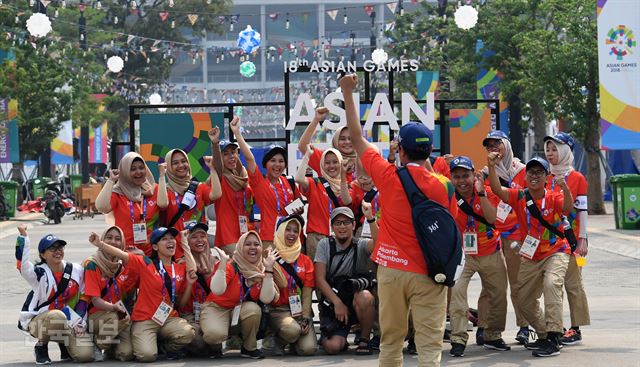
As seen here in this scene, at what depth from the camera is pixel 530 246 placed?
40.1 ft

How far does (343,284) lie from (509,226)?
65.2 inches

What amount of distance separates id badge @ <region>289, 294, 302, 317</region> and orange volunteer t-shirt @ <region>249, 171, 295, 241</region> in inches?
35.3

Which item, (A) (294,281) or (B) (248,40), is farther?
(B) (248,40)

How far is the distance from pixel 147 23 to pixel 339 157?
2794 inches

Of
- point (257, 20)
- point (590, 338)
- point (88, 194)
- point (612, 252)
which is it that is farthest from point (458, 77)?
point (257, 20)

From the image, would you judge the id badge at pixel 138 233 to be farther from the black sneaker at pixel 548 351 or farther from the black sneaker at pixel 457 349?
the black sneaker at pixel 548 351

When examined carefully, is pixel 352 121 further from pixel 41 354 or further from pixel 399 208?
pixel 41 354

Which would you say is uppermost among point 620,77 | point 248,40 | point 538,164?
point 248,40

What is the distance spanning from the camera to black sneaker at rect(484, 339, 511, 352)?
40.1ft

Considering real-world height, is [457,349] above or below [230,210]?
below

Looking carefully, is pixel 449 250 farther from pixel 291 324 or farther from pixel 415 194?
pixel 291 324

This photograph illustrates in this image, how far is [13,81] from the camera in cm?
4056

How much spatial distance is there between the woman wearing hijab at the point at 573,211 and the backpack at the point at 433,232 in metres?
3.70

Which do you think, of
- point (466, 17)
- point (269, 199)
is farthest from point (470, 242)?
point (466, 17)
